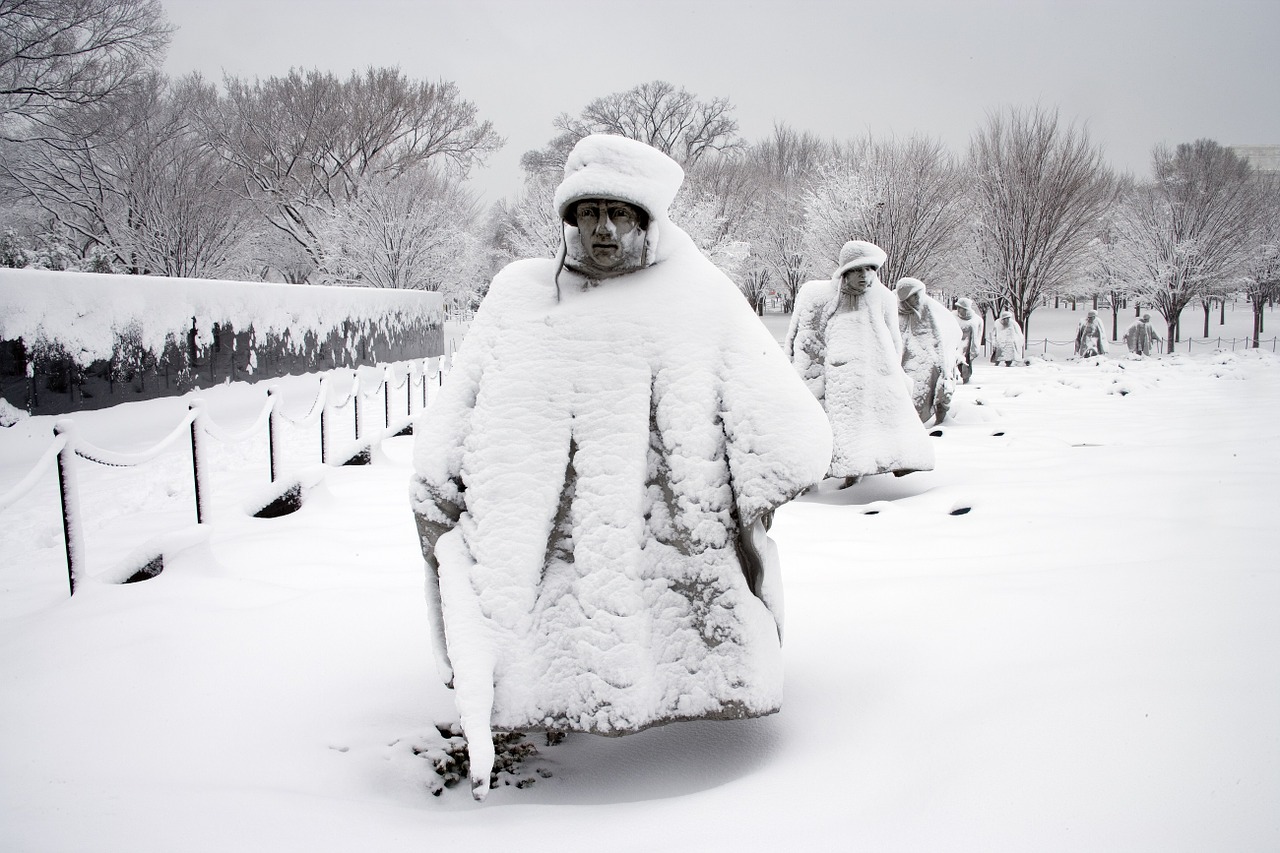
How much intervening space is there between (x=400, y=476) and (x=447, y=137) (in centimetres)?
2786

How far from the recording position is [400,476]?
6750 millimetres

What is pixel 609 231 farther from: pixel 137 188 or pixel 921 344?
pixel 137 188

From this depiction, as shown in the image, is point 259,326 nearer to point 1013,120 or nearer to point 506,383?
point 506,383

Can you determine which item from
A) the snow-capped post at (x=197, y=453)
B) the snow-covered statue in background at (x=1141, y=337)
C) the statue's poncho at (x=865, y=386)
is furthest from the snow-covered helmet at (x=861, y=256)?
the snow-covered statue in background at (x=1141, y=337)

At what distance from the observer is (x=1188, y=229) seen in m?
28.3

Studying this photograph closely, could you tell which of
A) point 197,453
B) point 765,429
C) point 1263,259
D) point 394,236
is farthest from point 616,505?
point 1263,259

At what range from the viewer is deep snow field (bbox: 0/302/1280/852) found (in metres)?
1.98

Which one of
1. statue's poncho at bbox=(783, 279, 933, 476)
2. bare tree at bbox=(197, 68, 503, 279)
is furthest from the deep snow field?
bare tree at bbox=(197, 68, 503, 279)

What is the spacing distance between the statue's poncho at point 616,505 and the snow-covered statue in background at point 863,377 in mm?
4116

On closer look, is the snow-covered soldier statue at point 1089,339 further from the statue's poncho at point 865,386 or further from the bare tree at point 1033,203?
the statue's poncho at point 865,386

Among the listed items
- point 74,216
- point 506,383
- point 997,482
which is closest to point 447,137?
point 74,216

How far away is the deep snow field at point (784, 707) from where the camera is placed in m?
1.98

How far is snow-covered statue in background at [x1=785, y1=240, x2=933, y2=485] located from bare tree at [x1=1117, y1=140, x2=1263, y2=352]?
28412 mm

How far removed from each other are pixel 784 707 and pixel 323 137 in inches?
1255
